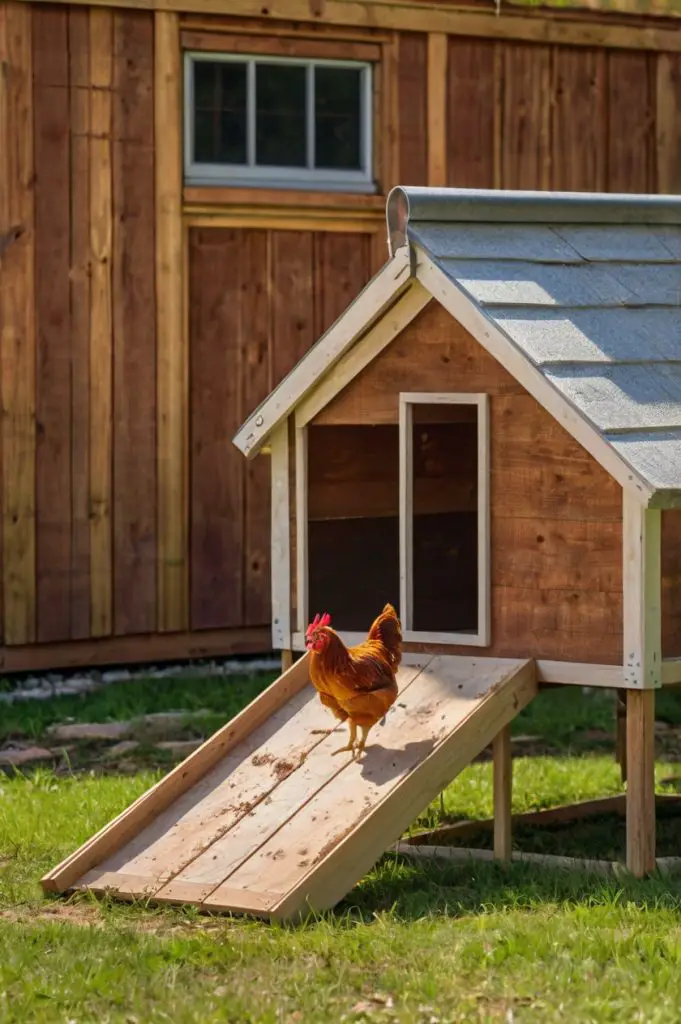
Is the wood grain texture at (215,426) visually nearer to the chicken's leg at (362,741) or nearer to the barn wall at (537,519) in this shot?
the barn wall at (537,519)

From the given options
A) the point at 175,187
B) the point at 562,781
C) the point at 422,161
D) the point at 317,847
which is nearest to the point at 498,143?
the point at 422,161

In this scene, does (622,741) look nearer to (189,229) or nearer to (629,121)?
(189,229)

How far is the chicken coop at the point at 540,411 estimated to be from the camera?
22.0 feet

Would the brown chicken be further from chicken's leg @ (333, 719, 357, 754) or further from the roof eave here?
the roof eave

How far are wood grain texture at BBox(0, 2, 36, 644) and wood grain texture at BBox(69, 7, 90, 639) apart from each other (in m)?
0.25

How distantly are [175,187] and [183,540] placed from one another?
2.10 meters

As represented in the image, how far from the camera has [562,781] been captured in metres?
8.73

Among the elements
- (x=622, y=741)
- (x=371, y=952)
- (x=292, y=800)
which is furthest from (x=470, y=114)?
(x=371, y=952)

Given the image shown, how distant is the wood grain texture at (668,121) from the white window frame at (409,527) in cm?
590

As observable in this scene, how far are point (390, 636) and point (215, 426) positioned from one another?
16.2 feet

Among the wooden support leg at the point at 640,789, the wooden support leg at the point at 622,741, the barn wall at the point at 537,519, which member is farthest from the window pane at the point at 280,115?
the wooden support leg at the point at 640,789

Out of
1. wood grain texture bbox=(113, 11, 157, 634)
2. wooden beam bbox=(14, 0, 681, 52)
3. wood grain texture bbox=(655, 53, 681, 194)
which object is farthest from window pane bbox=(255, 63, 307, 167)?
wood grain texture bbox=(655, 53, 681, 194)

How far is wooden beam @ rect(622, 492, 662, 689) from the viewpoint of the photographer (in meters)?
6.62

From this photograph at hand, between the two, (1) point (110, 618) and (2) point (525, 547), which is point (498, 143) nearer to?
(1) point (110, 618)
